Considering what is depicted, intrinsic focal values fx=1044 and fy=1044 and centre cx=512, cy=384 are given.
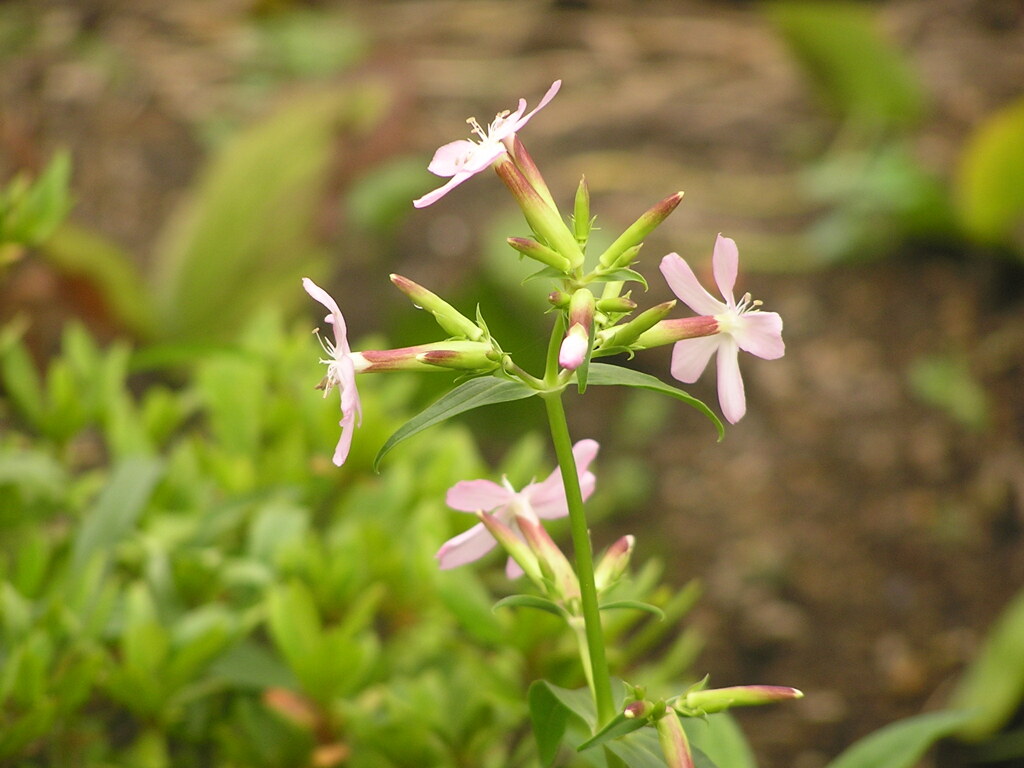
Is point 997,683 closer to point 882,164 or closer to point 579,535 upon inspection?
point 579,535

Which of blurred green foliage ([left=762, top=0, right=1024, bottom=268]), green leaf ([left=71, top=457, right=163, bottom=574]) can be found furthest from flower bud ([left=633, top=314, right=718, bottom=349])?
blurred green foliage ([left=762, top=0, right=1024, bottom=268])

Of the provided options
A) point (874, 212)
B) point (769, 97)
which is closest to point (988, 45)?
point (769, 97)

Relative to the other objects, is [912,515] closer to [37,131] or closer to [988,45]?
[988,45]

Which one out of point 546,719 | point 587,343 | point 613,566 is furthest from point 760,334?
point 546,719

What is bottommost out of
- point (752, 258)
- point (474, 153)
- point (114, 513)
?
point (752, 258)

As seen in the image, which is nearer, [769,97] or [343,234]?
[343,234]

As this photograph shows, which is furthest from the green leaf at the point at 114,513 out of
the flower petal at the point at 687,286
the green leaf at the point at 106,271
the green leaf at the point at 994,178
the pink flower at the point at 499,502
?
the green leaf at the point at 994,178
